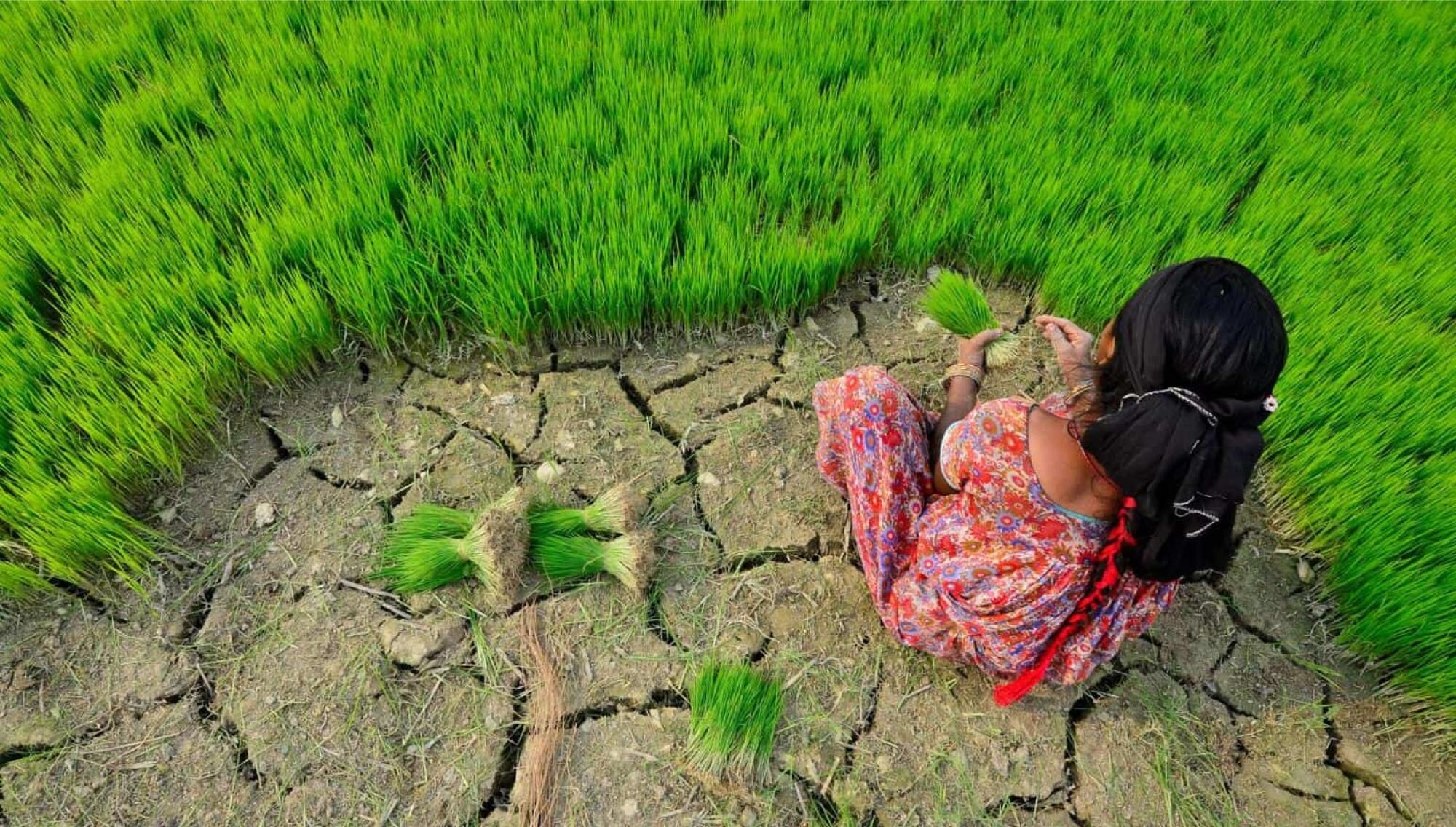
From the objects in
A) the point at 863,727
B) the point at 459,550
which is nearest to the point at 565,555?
the point at 459,550

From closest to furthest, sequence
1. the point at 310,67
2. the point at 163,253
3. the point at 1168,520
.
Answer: the point at 1168,520
the point at 163,253
the point at 310,67

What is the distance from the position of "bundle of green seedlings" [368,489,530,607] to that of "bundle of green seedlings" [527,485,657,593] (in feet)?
0.16

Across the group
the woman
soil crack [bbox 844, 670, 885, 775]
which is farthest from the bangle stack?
soil crack [bbox 844, 670, 885, 775]

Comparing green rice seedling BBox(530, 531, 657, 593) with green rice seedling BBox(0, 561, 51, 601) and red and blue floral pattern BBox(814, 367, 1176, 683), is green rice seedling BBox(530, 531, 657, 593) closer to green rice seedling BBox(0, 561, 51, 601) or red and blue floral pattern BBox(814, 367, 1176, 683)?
red and blue floral pattern BBox(814, 367, 1176, 683)

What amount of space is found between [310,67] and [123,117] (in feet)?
1.82

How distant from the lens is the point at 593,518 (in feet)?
5.87

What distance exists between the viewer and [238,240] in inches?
83.1

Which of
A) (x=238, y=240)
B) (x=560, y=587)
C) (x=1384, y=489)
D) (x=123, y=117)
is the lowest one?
(x=560, y=587)

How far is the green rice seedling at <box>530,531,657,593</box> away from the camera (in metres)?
1.72

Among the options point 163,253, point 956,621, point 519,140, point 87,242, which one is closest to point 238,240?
point 163,253

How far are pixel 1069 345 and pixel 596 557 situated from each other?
3.79 ft

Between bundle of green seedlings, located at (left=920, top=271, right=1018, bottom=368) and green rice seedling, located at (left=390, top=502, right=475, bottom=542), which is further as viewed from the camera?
bundle of green seedlings, located at (left=920, top=271, right=1018, bottom=368)

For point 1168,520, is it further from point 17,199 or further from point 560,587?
point 17,199

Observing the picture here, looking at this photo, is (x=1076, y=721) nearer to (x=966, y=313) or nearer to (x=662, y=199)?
(x=966, y=313)
